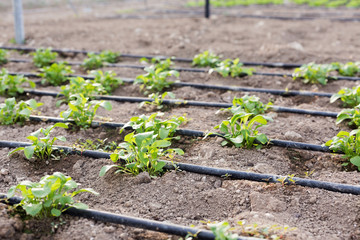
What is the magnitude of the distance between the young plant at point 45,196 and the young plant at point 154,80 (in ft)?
5.84

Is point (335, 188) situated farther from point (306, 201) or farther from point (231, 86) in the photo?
point (231, 86)

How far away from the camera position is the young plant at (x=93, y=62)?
175 inches

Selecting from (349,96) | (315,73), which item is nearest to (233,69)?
(315,73)

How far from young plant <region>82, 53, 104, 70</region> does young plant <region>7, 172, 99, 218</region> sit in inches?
108

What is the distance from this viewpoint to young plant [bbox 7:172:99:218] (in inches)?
70.8

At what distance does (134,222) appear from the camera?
189cm

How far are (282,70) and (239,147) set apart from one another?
2108 millimetres

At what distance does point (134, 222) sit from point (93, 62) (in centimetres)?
294

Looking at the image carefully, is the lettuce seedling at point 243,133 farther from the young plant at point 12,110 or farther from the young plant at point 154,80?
the young plant at point 12,110

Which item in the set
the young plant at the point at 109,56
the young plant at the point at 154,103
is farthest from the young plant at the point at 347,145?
the young plant at the point at 109,56

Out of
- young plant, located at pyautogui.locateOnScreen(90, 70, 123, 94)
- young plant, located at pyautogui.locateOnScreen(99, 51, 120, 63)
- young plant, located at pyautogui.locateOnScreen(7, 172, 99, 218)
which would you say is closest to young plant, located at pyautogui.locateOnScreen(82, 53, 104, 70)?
young plant, located at pyautogui.locateOnScreen(99, 51, 120, 63)

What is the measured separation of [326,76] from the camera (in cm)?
387

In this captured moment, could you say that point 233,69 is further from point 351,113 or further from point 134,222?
point 134,222

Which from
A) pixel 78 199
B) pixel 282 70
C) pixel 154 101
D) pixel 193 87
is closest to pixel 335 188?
pixel 78 199
